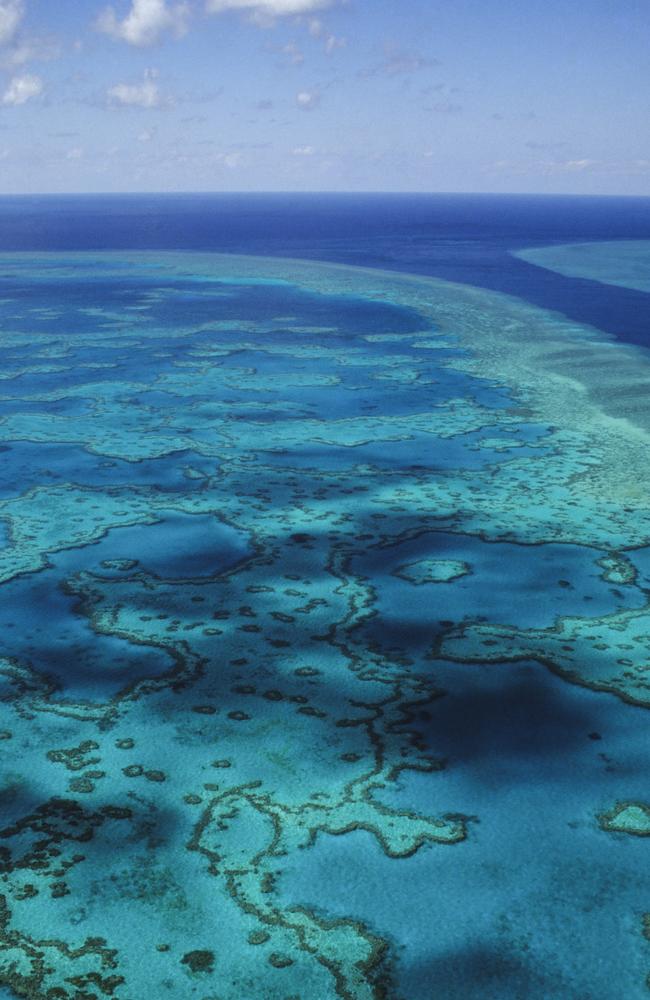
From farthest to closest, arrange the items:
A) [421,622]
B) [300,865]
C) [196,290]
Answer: [196,290], [421,622], [300,865]

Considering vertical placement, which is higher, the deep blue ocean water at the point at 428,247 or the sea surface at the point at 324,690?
the deep blue ocean water at the point at 428,247

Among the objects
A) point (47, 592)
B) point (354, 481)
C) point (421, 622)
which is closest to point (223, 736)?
point (421, 622)

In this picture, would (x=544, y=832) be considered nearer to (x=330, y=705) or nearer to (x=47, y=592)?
(x=330, y=705)

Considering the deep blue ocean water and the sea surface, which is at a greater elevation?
the deep blue ocean water

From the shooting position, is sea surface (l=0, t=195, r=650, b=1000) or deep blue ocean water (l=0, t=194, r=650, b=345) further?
deep blue ocean water (l=0, t=194, r=650, b=345)

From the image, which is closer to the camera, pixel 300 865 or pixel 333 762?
pixel 300 865

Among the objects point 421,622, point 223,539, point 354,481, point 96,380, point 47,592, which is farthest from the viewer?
point 96,380

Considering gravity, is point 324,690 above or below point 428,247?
below

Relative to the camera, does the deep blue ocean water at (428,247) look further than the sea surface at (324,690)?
Yes
